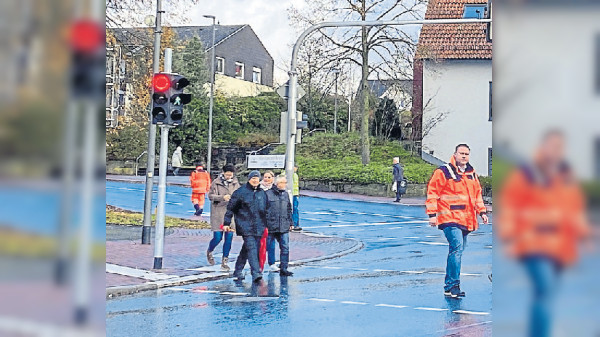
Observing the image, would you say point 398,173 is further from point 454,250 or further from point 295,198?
point 454,250

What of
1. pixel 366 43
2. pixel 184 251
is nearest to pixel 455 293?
pixel 184 251

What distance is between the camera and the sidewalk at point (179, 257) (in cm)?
1077

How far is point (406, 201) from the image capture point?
98.8 feet

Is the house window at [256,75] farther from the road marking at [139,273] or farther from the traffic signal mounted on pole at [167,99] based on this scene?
the road marking at [139,273]

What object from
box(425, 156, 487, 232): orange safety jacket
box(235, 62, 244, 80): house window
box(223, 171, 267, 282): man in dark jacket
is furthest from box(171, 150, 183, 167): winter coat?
box(425, 156, 487, 232): orange safety jacket

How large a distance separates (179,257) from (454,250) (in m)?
5.76
